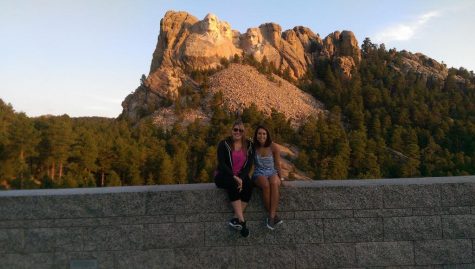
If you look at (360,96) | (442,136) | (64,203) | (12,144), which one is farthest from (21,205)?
(360,96)

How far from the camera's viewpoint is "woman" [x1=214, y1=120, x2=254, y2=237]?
531 centimetres

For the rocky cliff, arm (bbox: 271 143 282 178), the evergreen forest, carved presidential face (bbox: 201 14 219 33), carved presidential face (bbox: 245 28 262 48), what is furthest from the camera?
carved presidential face (bbox: 245 28 262 48)

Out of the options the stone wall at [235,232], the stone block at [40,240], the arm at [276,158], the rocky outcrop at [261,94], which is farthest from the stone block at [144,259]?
the rocky outcrop at [261,94]

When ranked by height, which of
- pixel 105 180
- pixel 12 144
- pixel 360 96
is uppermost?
pixel 360 96

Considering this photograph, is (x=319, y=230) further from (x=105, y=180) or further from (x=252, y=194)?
(x=105, y=180)

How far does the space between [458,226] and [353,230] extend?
126 cm

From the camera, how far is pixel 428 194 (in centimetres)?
554

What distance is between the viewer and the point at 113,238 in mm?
5383

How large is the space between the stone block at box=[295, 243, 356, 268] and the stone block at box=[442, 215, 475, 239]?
1.15m

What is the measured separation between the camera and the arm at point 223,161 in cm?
537

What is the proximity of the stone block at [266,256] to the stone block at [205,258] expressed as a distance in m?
0.10

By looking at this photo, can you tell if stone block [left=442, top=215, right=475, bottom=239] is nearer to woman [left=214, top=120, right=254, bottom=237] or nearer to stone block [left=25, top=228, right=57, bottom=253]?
woman [left=214, top=120, right=254, bottom=237]

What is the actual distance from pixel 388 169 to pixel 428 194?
6701cm

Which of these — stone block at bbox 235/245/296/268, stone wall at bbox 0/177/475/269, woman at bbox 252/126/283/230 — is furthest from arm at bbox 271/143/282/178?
stone block at bbox 235/245/296/268
